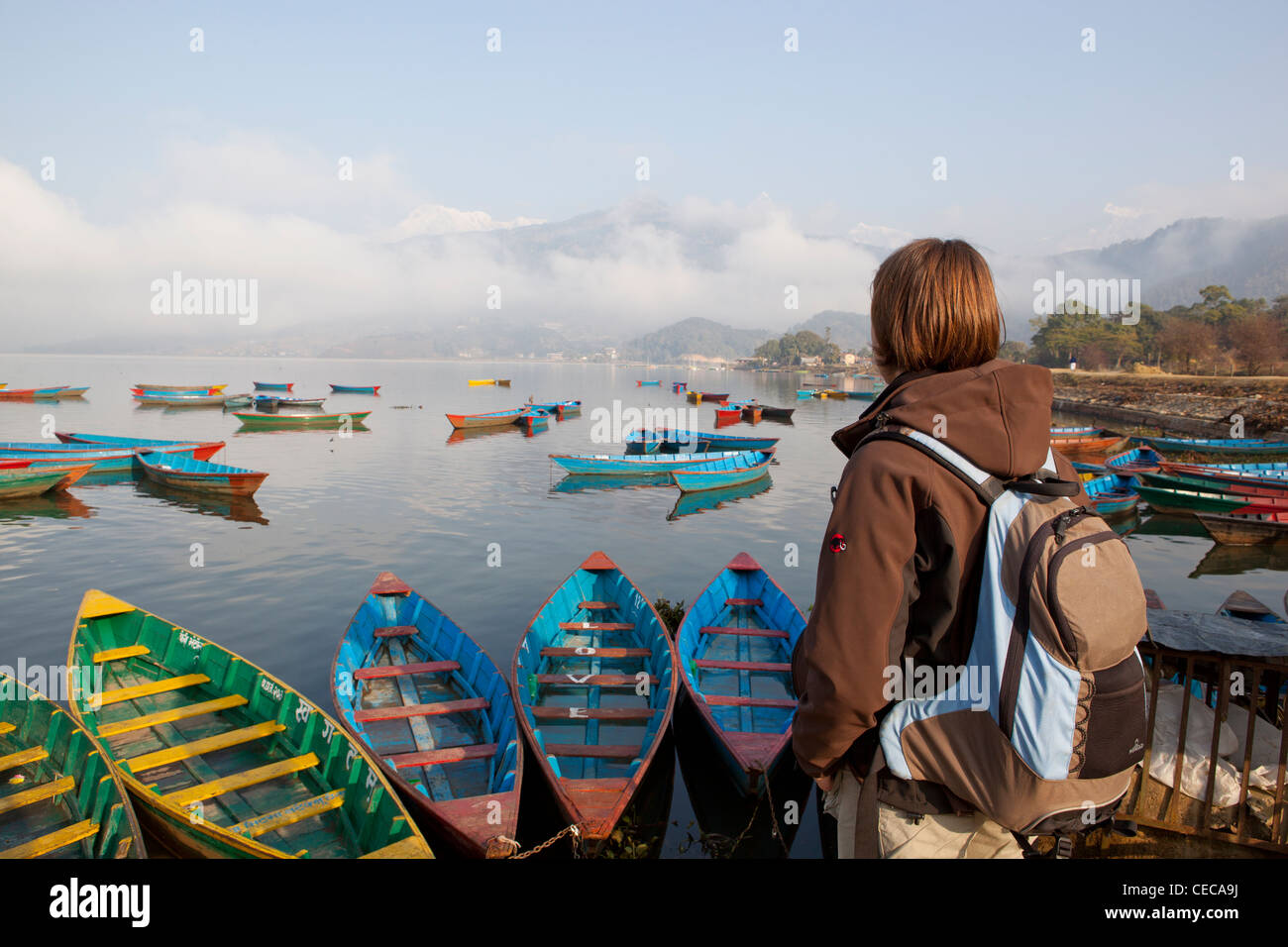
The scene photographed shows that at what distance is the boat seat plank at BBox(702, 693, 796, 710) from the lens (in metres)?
8.89

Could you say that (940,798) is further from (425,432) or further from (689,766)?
(425,432)

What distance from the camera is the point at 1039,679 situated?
2.10 m

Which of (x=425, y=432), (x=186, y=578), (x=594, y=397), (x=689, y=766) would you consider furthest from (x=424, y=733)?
(x=594, y=397)

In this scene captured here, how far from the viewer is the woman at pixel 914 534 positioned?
2066 millimetres

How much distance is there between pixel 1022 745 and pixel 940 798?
342mm

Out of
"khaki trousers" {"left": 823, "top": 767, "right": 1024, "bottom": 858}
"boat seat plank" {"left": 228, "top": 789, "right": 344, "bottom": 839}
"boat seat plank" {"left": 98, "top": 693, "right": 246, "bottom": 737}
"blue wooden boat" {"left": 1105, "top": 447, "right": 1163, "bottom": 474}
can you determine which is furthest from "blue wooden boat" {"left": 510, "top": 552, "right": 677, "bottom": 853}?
"blue wooden boat" {"left": 1105, "top": 447, "right": 1163, "bottom": 474}

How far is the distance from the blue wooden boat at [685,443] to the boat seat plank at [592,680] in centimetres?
2927

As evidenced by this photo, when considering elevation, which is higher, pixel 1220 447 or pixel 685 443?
pixel 685 443

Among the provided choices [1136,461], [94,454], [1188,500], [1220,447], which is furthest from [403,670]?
[1220,447]

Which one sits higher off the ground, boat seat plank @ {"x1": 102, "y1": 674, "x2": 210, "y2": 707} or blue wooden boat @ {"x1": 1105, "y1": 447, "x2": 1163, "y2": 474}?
blue wooden boat @ {"x1": 1105, "y1": 447, "x2": 1163, "y2": 474}

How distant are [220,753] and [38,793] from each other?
1.59m

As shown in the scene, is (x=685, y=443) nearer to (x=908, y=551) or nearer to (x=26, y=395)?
(x=908, y=551)

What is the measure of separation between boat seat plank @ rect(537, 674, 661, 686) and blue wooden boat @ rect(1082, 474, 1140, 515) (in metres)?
17.9

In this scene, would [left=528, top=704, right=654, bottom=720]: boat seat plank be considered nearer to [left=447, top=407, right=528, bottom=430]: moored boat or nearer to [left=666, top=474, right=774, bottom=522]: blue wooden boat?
[left=666, top=474, right=774, bottom=522]: blue wooden boat
